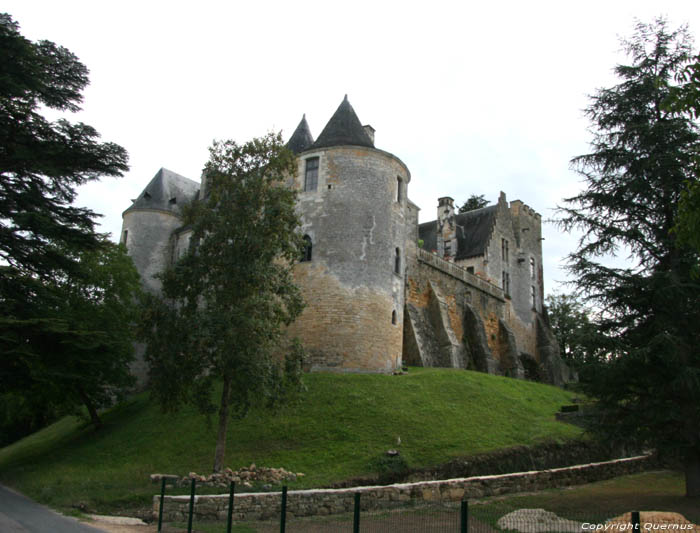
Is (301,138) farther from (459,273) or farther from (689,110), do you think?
(689,110)

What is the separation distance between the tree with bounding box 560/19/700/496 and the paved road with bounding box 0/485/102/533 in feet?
35.8

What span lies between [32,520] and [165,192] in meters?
27.6

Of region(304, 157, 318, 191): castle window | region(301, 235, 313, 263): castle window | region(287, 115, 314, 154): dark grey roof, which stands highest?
region(287, 115, 314, 154): dark grey roof

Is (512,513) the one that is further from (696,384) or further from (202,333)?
(202,333)

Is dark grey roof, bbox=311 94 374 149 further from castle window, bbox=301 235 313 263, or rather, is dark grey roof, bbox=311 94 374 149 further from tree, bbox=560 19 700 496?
tree, bbox=560 19 700 496

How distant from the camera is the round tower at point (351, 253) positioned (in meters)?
22.2

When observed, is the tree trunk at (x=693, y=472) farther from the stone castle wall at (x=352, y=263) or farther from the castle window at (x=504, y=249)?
the castle window at (x=504, y=249)

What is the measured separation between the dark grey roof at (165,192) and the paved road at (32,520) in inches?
928

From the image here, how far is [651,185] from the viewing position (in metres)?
13.9

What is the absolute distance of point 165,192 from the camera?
36594 millimetres

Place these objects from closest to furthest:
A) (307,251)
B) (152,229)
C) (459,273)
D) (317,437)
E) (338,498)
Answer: (338,498), (317,437), (307,251), (459,273), (152,229)

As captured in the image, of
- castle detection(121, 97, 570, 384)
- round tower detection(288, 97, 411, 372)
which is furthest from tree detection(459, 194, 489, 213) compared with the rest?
round tower detection(288, 97, 411, 372)

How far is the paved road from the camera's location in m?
10.1

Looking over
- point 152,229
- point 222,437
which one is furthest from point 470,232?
point 222,437
